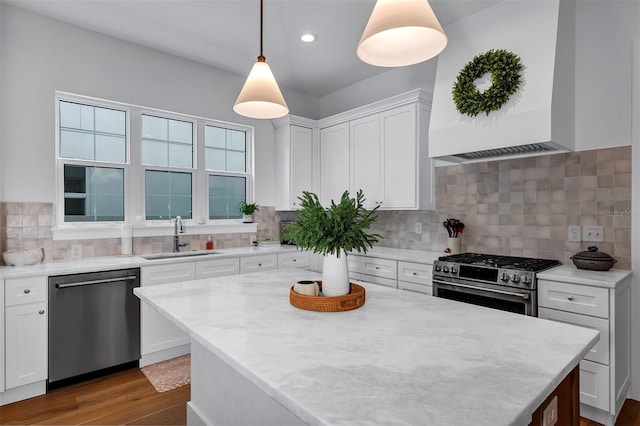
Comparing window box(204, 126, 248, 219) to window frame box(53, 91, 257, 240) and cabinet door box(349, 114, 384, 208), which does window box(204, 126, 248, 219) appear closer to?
window frame box(53, 91, 257, 240)

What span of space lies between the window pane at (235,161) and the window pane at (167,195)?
0.54 m

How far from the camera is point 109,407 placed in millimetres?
2488

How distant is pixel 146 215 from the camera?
3705 millimetres

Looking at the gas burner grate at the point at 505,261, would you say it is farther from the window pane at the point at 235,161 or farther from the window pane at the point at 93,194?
the window pane at the point at 93,194

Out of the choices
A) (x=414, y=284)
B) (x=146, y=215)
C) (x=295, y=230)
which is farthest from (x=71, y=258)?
(x=414, y=284)

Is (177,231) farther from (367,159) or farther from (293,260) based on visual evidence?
(367,159)

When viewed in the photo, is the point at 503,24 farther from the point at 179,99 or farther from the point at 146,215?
the point at 146,215

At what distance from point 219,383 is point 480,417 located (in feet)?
4.49

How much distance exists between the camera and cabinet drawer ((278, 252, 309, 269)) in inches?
160

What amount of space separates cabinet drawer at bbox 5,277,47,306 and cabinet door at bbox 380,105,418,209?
3001 millimetres

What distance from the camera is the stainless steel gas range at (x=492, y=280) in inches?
97.1

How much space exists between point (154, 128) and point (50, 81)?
94 cm

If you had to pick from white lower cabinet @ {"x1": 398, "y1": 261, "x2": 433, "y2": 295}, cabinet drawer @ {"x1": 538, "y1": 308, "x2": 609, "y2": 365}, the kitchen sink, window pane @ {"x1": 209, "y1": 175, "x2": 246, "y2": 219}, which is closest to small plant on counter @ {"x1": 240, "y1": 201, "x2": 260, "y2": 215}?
window pane @ {"x1": 209, "y1": 175, "x2": 246, "y2": 219}

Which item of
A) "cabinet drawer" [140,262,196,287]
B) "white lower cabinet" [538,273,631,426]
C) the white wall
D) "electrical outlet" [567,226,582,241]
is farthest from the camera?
"cabinet drawer" [140,262,196,287]
